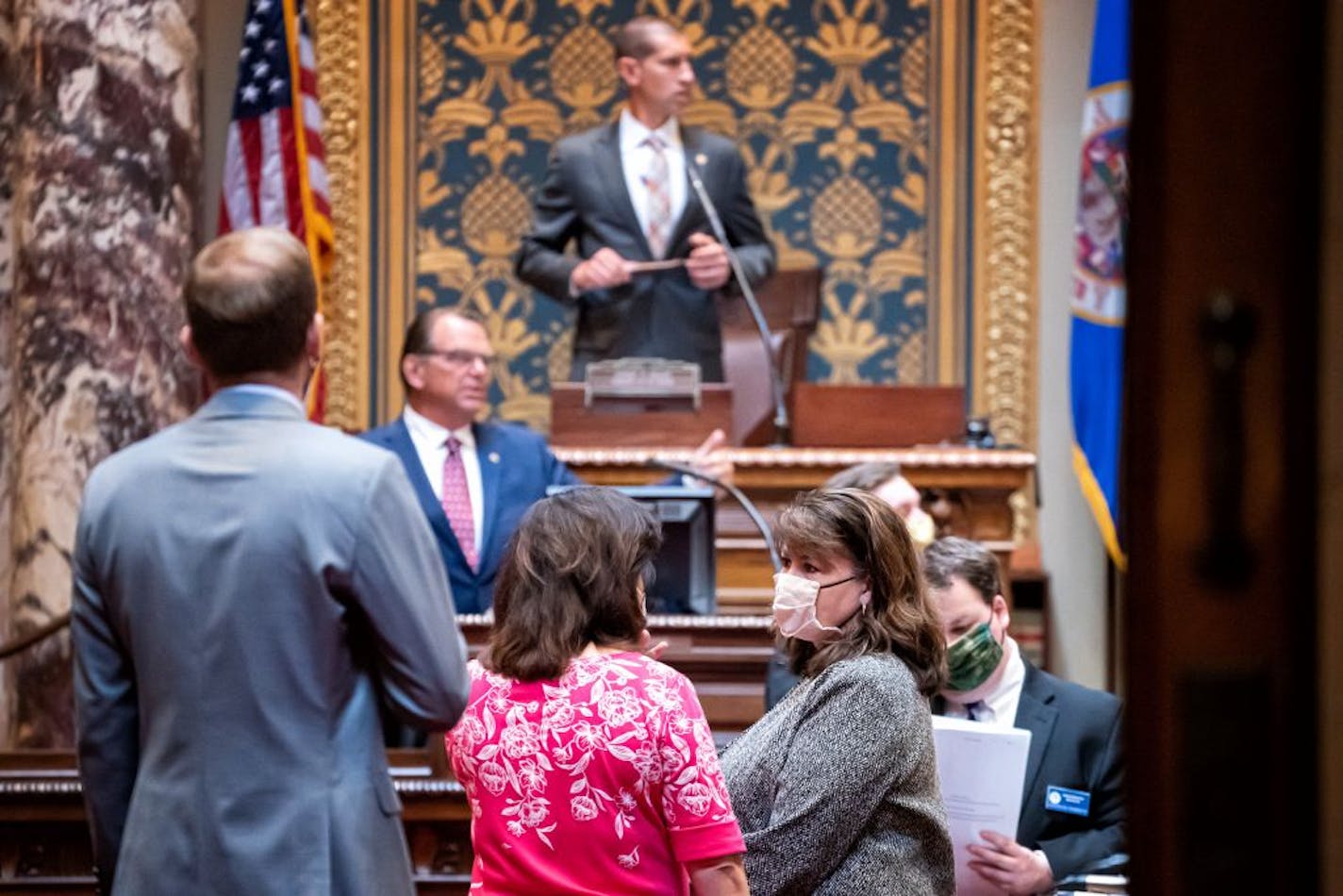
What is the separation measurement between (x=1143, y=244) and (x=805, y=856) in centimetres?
187

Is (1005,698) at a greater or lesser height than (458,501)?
lesser

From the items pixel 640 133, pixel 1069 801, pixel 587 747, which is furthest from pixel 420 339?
pixel 587 747

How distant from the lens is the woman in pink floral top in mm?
2402

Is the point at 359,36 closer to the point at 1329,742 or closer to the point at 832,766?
the point at 832,766

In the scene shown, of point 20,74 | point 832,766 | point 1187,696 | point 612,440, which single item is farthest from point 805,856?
point 20,74

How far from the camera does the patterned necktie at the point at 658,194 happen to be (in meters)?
7.18

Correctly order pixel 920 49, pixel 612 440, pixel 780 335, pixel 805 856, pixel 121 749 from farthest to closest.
A: pixel 920 49 < pixel 780 335 < pixel 612 440 < pixel 805 856 < pixel 121 749

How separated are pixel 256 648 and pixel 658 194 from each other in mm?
5226

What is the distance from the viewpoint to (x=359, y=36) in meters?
8.57

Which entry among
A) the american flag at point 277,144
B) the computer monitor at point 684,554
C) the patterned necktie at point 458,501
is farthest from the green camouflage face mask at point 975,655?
the american flag at point 277,144

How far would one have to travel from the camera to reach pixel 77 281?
21.8 feet

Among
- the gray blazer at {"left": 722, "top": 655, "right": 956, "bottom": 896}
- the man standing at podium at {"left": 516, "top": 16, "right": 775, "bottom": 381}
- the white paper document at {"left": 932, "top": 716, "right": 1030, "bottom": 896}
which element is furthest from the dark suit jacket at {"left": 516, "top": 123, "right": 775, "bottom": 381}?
the gray blazer at {"left": 722, "top": 655, "right": 956, "bottom": 896}

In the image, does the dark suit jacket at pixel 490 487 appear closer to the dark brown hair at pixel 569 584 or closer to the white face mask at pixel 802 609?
the white face mask at pixel 802 609

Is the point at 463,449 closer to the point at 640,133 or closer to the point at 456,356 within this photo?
the point at 456,356
